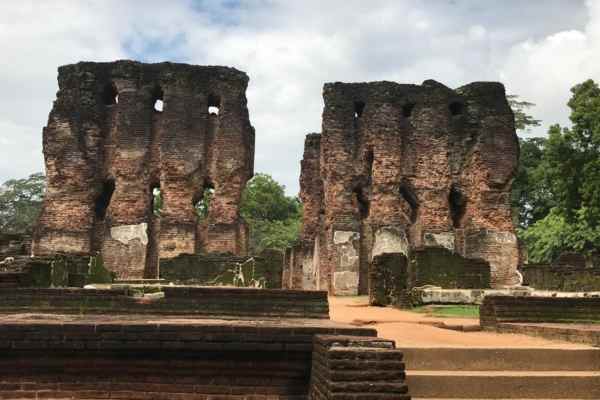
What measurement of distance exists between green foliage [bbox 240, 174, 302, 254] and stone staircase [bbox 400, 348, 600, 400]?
1556 inches

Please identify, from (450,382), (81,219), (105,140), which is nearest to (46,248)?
(81,219)

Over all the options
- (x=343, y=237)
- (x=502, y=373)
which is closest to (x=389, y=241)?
(x=343, y=237)

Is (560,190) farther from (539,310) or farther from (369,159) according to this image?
(539,310)

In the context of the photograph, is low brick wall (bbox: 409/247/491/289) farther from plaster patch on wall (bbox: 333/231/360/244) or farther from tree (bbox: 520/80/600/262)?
tree (bbox: 520/80/600/262)

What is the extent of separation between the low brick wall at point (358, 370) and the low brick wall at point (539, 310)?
13.7ft

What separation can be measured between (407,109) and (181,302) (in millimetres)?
17537

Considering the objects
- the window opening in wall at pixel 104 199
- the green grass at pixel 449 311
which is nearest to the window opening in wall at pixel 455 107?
the green grass at pixel 449 311

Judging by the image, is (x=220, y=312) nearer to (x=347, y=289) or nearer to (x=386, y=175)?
(x=347, y=289)

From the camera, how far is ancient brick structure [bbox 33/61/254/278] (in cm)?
2073

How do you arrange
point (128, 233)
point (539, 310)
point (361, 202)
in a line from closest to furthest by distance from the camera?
point (539, 310), point (128, 233), point (361, 202)

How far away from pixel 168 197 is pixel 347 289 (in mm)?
6634

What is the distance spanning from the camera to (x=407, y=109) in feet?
78.6

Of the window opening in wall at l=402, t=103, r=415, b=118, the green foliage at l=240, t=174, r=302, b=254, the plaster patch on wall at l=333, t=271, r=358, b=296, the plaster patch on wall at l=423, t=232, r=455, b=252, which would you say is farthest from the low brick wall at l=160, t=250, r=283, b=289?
the green foliage at l=240, t=174, r=302, b=254

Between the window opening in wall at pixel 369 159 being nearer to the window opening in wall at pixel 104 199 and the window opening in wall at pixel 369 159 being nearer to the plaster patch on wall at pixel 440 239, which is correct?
the plaster patch on wall at pixel 440 239
